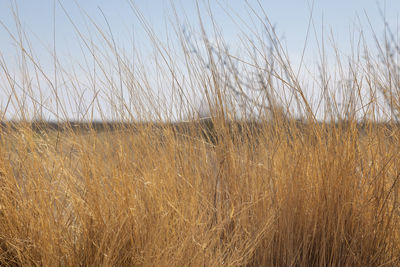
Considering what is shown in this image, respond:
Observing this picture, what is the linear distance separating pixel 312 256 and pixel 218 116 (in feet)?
2.38

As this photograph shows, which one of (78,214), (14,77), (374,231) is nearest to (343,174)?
(374,231)

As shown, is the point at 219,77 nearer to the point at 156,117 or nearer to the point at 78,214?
the point at 156,117

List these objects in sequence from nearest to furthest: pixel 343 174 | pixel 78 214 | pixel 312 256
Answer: pixel 78 214 < pixel 343 174 < pixel 312 256

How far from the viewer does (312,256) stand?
194 centimetres

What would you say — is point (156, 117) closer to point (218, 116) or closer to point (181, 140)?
point (181, 140)

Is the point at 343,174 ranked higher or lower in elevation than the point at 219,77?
lower

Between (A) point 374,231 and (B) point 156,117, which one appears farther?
(B) point 156,117

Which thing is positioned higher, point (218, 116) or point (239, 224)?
point (218, 116)

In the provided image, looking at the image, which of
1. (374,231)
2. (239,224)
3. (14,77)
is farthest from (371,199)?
(14,77)

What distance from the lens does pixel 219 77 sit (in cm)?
196

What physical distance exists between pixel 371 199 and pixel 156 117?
3.23 ft

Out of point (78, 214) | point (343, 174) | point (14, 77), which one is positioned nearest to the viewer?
point (78, 214)

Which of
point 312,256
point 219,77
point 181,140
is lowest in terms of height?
point 312,256

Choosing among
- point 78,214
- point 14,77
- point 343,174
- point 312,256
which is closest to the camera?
point 78,214
